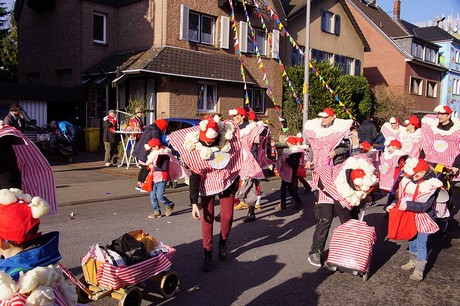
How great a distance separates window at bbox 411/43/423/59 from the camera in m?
38.1

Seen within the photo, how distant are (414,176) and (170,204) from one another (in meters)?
4.40

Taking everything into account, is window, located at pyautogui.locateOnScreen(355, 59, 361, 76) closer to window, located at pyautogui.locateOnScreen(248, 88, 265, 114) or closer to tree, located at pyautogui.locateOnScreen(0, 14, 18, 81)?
window, located at pyautogui.locateOnScreen(248, 88, 265, 114)

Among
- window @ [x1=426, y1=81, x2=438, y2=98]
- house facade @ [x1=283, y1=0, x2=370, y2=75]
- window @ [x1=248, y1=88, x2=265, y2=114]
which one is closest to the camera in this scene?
window @ [x1=248, y1=88, x2=265, y2=114]

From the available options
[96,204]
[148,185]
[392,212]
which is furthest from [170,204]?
[392,212]

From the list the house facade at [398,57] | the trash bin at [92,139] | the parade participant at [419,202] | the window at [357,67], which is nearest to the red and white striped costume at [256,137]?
the parade participant at [419,202]

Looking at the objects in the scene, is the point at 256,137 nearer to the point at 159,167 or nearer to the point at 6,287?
the point at 159,167

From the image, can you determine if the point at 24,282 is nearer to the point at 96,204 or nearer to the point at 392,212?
the point at 392,212

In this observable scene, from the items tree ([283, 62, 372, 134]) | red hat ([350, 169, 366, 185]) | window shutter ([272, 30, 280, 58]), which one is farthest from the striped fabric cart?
window shutter ([272, 30, 280, 58])

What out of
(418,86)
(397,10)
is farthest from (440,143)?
(397,10)

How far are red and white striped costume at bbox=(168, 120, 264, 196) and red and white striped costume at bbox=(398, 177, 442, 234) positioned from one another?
7.04ft

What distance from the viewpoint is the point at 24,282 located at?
238 centimetres

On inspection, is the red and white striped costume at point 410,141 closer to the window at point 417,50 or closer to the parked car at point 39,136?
the parked car at point 39,136

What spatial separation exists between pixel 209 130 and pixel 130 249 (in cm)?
157

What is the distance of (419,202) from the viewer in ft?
18.0
